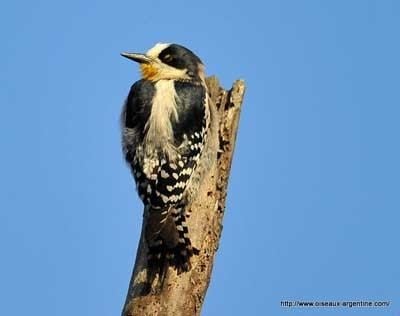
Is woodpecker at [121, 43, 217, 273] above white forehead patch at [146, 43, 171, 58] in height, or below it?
below

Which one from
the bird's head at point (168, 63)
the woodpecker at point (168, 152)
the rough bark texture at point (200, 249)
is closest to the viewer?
the rough bark texture at point (200, 249)

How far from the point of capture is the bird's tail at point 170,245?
17.5 feet

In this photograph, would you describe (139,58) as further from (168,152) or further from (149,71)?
(168,152)

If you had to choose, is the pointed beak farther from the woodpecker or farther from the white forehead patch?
the woodpecker

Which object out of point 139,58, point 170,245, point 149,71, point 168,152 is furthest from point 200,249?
point 139,58

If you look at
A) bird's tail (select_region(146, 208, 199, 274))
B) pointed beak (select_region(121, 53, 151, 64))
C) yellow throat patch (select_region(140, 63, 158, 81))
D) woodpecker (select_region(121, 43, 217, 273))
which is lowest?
bird's tail (select_region(146, 208, 199, 274))

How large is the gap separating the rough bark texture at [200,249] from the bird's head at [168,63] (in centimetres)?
45

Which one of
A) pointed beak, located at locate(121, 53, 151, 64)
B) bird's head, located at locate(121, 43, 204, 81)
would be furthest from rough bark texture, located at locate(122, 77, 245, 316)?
pointed beak, located at locate(121, 53, 151, 64)

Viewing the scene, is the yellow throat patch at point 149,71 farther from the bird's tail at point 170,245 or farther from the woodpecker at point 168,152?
the bird's tail at point 170,245

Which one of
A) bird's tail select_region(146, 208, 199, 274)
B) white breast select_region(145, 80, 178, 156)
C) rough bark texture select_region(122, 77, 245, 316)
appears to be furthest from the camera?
white breast select_region(145, 80, 178, 156)

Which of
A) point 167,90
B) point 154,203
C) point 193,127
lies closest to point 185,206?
point 154,203

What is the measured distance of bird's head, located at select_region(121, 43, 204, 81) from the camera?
21.7 ft

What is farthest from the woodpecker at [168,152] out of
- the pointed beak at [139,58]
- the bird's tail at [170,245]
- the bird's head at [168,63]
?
the pointed beak at [139,58]

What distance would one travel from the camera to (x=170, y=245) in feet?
17.7
